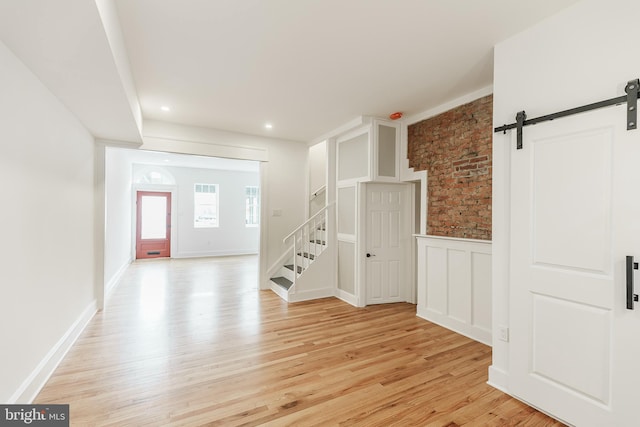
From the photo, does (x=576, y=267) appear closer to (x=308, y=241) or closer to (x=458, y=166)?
(x=458, y=166)

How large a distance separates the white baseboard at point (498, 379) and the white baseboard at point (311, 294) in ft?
9.24

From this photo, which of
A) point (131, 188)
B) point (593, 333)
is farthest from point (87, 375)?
point (131, 188)

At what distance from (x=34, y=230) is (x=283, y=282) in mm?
3446

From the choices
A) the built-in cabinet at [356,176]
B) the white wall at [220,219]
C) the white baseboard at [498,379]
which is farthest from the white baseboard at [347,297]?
the white wall at [220,219]

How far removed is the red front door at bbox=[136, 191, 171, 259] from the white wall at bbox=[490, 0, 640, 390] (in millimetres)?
8971

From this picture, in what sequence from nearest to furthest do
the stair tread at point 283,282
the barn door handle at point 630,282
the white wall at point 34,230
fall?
the barn door handle at point 630,282, the white wall at point 34,230, the stair tread at point 283,282

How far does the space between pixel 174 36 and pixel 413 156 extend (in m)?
3.25

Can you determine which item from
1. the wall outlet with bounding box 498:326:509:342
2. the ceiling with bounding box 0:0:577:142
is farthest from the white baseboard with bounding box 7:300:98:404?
the wall outlet with bounding box 498:326:509:342

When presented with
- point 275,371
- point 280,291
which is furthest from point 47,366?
point 280,291

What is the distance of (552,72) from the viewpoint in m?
2.01

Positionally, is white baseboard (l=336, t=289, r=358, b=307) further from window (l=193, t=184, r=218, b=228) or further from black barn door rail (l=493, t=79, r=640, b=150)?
window (l=193, t=184, r=218, b=228)

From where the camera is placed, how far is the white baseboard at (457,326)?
312 centimetres

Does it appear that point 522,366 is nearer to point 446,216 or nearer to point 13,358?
point 446,216

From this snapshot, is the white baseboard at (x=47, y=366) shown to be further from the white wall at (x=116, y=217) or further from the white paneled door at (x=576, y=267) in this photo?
the white paneled door at (x=576, y=267)
